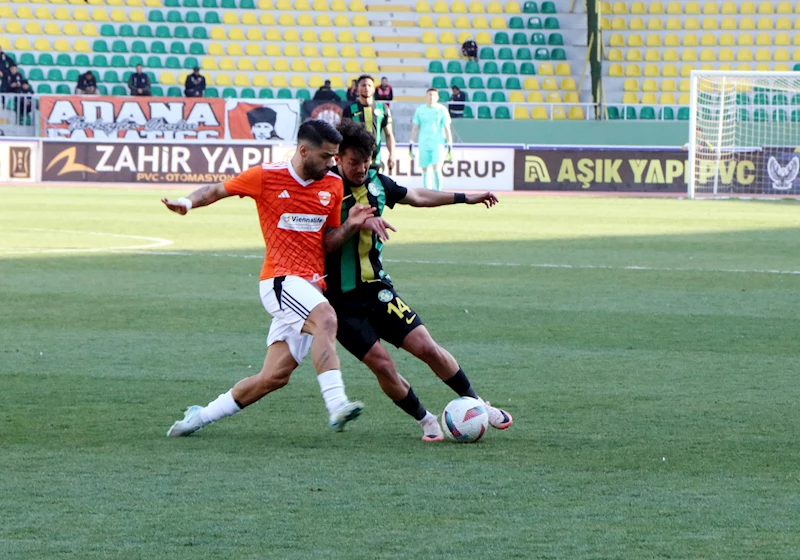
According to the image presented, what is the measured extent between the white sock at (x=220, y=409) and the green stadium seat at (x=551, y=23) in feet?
104

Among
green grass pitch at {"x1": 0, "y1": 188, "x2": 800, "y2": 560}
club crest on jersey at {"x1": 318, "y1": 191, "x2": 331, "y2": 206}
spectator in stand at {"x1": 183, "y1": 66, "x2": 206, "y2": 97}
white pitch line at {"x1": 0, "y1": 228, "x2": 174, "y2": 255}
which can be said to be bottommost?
white pitch line at {"x1": 0, "y1": 228, "x2": 174, "y2": 255}

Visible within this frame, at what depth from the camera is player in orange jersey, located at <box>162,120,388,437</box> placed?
5.66 meters

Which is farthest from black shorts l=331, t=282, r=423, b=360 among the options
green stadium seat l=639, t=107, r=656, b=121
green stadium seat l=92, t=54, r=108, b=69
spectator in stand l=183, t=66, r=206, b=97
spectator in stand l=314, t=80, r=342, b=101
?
green stadium seat l=92, t=54, r=108, b=69

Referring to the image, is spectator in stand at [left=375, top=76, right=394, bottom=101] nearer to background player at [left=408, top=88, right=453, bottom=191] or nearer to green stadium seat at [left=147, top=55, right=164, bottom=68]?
background player at [left=408, top=88, right=453, bottom=191]

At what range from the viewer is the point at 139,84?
32.0 m

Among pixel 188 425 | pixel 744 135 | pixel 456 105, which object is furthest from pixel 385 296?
pixel 456 105

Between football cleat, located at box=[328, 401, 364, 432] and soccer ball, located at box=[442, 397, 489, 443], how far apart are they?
587 mm

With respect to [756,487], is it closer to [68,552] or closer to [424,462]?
[424,462]

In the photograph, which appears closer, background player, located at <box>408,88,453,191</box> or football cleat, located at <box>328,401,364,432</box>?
football cleat, located at <box>328,401,364,432</box>

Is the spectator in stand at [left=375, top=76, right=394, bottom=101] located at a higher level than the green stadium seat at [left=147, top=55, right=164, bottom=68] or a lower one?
lower

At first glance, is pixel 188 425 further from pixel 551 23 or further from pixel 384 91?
pixel 551 23

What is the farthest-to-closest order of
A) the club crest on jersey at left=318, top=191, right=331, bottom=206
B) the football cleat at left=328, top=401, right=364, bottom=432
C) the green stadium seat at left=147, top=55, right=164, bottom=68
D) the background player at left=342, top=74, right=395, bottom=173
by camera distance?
1. the green stadium seat at left=147, top=55, right=164, bottom=68
2. the background player at left=342, top=74, right=395, bottom=173
3. the club crest on jersey at left=318, top=191, right=331, bottom=206
4. the football cleat at left=328, top=401, right=364, bottom=432

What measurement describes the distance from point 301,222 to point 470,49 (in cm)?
3016

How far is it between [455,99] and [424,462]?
28079mm
